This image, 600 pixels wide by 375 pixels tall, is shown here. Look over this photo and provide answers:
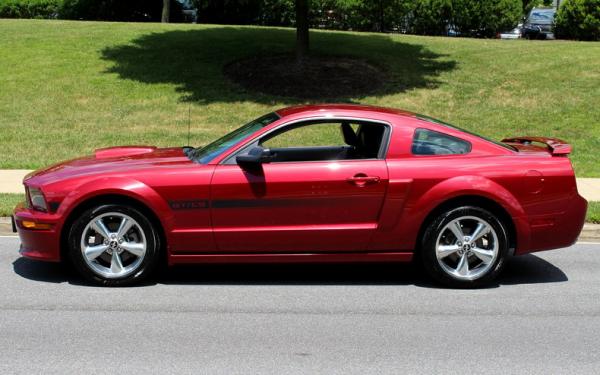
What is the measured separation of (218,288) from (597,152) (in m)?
9.55

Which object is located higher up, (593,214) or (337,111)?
(337,111)

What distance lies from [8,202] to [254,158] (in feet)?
14.6

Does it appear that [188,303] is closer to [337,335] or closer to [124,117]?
[337,335]

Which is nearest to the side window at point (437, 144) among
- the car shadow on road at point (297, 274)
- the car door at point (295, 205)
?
the car door at point (295, 205)

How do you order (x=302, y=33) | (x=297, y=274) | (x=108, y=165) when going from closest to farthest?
(x=108, y=165) → (x=297, y=274) → (x=302, y=33)

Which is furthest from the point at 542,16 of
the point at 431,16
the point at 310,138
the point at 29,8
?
the point at 310,138

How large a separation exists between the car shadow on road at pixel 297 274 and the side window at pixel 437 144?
3.88 ft

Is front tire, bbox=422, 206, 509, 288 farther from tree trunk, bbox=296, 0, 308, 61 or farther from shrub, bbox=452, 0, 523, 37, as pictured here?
shrub, bbox=452, 0, 523, 37

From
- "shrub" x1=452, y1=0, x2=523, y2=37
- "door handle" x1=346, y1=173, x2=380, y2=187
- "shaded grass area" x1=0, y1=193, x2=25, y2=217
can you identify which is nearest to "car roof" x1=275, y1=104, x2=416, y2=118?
"door handle" x1=346, y1=173, x2=380, y2=187

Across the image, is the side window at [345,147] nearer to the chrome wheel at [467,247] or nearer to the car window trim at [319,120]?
the car window trim at [319,120]

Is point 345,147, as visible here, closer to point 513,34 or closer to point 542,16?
point 513,34

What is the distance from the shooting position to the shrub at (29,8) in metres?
32.8

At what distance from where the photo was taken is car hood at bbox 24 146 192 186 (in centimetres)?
688

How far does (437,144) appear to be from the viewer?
712 centimetres
